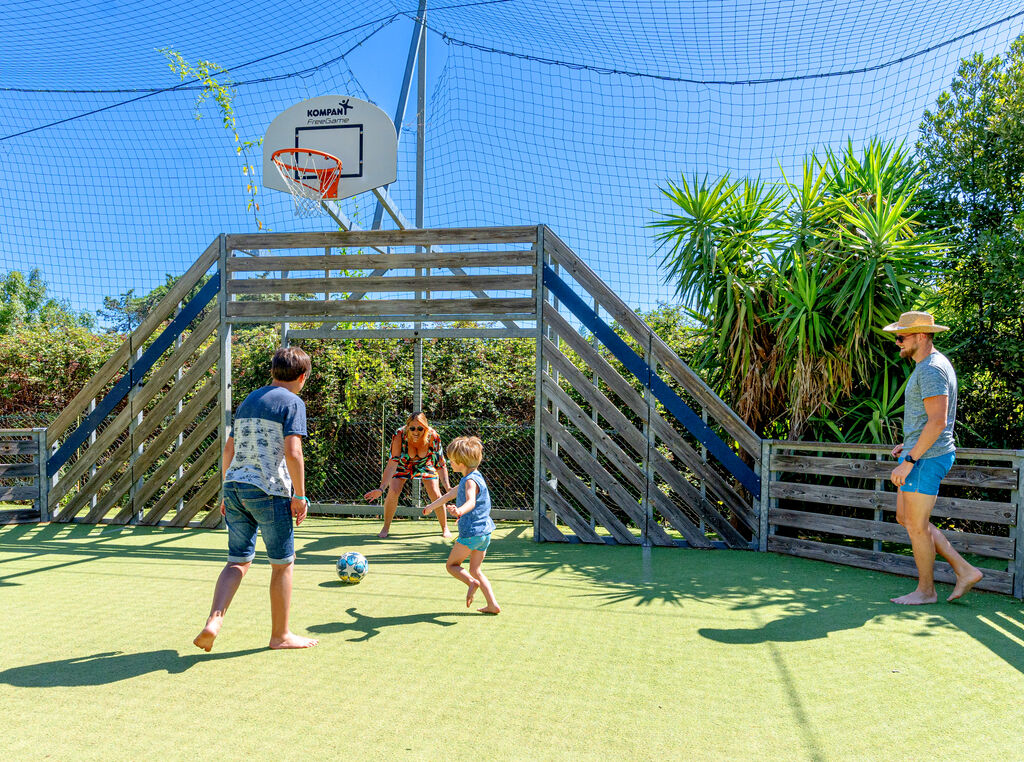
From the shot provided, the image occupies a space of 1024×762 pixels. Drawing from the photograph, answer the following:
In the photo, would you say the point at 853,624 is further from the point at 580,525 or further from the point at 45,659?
the point at 45,659

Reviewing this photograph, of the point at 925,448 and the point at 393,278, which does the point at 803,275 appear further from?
the point at 393,278

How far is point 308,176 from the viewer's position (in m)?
8.16

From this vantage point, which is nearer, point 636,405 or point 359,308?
point 636,405

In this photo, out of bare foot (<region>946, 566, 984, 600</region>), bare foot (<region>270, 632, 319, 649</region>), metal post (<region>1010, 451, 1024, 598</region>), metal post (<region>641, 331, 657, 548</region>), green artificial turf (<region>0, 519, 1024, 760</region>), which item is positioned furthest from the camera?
metal post (<region>641, 331, 657, 548</region>)

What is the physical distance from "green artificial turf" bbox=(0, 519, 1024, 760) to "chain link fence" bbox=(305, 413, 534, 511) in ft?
11.7

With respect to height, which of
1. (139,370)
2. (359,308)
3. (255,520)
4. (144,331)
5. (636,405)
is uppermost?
(359,308)

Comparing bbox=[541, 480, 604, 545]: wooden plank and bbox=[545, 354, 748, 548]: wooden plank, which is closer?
bbox=[545, 354, 748, 548]: wooden plank

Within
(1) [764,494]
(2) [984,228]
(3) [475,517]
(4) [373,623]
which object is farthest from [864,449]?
(4) [373,623]

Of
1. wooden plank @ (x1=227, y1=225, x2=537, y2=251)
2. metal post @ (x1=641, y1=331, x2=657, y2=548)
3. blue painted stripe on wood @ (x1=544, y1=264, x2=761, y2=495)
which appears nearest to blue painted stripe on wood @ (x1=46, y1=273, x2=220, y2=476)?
wooden plank @ (x1=227, y1=225, x2=537, y2=251)

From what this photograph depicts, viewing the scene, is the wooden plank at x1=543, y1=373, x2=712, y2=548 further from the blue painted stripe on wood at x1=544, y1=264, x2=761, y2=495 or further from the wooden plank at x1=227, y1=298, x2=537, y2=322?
the wooden plank at x1=227, y1=298, x2=537, y2=322

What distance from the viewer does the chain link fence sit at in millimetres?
9086

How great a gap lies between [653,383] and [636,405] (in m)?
0.28

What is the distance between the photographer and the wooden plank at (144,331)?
7859 millimetres

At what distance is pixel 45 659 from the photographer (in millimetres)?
3316
